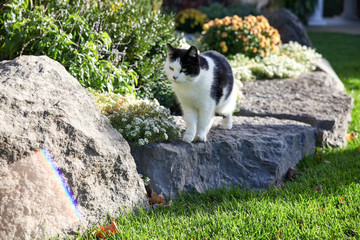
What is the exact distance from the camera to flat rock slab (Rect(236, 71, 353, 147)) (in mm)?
4887

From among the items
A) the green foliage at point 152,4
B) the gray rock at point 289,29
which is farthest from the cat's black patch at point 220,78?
the gray rock at point 289,29

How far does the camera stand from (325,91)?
6027mm

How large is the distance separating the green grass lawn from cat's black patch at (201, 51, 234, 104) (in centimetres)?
88

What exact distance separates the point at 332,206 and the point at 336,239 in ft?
1.49

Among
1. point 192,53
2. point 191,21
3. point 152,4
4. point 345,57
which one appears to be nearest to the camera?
point 192,53

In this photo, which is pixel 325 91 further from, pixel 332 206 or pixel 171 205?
pixel 171 205

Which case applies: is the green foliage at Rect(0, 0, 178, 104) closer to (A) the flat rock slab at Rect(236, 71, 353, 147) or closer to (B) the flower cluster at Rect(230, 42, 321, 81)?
(A) the flat rock slab at Rect(236, 71, 353, 147)

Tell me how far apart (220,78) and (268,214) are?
1.37 m

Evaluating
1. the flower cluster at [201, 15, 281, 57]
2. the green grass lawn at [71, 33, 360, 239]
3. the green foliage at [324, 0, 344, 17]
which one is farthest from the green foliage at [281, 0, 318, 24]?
the green grass lawn at [71, 33, 360, 239]

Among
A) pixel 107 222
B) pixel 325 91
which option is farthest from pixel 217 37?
pixel 107 222

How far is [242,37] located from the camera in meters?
7.54

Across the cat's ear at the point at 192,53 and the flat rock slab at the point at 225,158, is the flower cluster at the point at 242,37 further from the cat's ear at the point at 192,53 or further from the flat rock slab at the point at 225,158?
the cat's ear at the point at 192,53

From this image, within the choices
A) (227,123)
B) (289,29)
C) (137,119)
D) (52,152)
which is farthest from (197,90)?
(289,29)

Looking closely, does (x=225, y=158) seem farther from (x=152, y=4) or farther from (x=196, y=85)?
(x=152, y=4)
